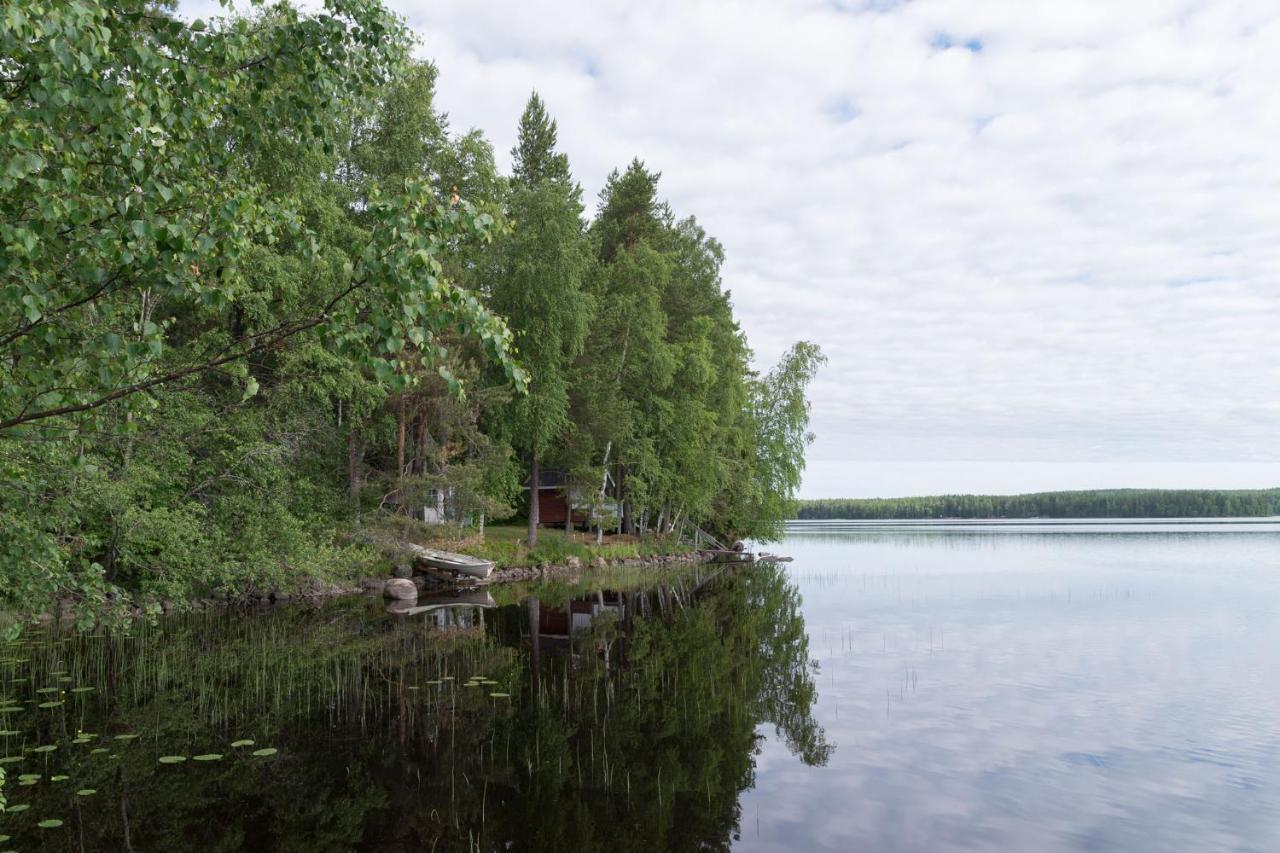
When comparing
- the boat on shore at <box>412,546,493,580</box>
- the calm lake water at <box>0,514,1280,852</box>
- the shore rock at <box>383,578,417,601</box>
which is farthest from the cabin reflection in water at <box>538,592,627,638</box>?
the boat on shore at <box>412,546,493,580</box>

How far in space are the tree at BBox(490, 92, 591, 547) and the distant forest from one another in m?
108

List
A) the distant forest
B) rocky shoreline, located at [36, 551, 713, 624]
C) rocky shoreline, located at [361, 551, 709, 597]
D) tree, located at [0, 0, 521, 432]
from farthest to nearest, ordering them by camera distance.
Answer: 1. the distant forest
2. rocky shoreline, located at [361, 551, 709, 597]
3. rocky shoreline, located at [36, 551, 713, 624]
4. tree, located at [0, 0, 521, 432]

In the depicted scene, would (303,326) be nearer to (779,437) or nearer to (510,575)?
(510,575)

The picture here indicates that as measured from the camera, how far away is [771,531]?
52812mm

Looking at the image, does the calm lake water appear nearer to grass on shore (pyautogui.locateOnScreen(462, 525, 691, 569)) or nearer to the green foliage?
the green foliage

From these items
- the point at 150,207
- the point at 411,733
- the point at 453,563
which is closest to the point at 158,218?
the point at 150,207

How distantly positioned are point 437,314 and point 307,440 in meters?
24.0

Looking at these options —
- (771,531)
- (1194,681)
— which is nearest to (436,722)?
(1194,681)

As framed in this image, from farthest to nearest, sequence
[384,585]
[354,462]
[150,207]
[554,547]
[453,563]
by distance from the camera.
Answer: [554,547], [453,563], [354,462], [384,585], [150,207]

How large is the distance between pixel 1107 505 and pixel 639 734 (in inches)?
6137

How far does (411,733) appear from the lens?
1073 centimetres

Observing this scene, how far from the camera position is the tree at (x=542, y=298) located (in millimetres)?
32625

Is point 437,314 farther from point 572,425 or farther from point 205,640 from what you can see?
point 572,425

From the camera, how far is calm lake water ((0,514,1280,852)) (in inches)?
322
